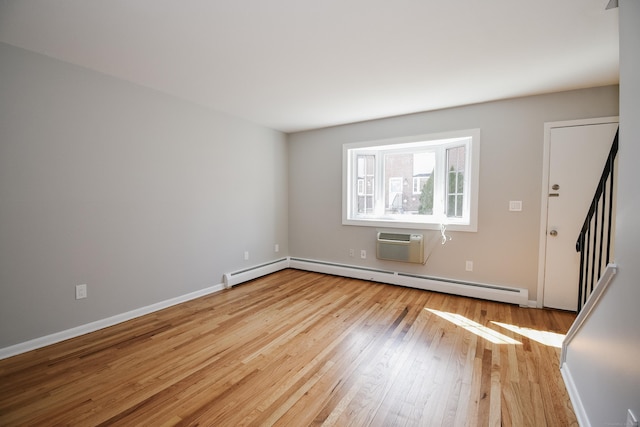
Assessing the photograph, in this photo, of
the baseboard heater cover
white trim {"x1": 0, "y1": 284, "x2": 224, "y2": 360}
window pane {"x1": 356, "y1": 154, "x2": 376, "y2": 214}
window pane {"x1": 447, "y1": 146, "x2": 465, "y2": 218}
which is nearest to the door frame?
the baseboard heater cover

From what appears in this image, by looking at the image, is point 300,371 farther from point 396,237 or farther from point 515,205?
point 515,205

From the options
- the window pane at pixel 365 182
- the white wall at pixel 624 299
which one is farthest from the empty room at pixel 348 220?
the window pane at pixel 365 182

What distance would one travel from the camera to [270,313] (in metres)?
2.96

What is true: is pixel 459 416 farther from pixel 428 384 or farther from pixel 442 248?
pixel 442 248

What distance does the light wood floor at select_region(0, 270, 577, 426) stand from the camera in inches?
61.2

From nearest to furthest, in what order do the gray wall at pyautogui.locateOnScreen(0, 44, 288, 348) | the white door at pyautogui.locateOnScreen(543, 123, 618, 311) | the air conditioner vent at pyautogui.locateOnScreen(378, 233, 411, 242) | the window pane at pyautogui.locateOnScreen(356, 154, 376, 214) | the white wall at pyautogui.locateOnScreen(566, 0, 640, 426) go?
the white wall at pyautogui.locateOnScreen(566, 0, 640, 426) → the gray wall at pyautogui.locateOnScreen(0, 44, 288, 348) → the white door at pyautogui.locateOnScreen(543, 123, 618, 311) → the air conditioner vent at pyautogui.locateOnScreen(378, 233, 411, 242) → the window pane at pyautogui.locateOnScreen(356, 154, 376, 214)

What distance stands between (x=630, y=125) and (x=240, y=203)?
3.81m

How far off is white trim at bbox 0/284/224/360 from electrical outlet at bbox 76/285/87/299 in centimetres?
27

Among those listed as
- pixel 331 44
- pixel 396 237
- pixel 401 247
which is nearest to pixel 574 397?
pixel 401 247

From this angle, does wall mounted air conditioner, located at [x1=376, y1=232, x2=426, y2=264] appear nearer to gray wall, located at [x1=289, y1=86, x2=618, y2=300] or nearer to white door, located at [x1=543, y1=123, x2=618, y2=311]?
gray wall, located at [x1=289, y1=86, x2=618, y2=300]

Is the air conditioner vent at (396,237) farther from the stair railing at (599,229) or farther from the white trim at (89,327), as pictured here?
the white trim at (89,327)

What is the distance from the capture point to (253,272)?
414 cm

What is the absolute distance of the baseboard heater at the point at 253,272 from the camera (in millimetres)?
3785

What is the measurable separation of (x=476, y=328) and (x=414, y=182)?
2.11m
